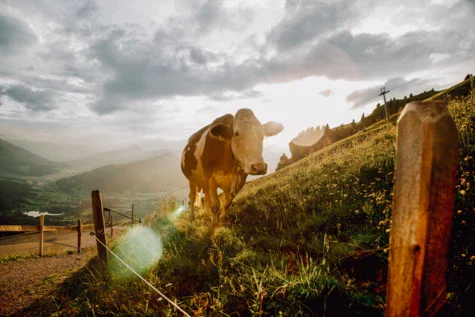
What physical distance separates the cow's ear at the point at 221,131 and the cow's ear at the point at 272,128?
46.3 inches

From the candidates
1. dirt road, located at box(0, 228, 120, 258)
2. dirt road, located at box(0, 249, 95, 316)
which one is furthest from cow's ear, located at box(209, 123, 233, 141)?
dirt road, located at box(0, 228, 120, 258)

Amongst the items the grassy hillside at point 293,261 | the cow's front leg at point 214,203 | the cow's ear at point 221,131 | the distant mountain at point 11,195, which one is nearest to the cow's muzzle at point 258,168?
the cow's ear at point 221,131

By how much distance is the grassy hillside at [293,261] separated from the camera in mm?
2570

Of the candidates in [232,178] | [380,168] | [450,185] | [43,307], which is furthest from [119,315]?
[380,168]

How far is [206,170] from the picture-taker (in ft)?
20.1

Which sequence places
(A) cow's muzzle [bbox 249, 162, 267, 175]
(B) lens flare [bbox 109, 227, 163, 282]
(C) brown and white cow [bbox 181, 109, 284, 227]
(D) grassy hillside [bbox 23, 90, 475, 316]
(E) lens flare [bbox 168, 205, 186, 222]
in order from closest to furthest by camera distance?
(D) grassy hillside [bbox 23, 90, 475, 316]
(A) cow's muzzle [bbox 249, 162, 267, 175]
(B) lens flare [bbox 109, 227, 163, 282]
(C) brown and white cow [bbox 181, 109, 284, 227]
(E) lens flare [bbox 168, 205, 186, 222]

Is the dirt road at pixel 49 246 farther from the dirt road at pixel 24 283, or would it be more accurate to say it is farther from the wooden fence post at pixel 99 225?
the wooden fence post at pixel 99 225

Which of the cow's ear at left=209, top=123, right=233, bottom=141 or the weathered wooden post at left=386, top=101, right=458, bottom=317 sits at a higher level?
the cow's ear at left=209, top=123, right=233, bottom=141

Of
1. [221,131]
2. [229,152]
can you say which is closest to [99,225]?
[229,152]

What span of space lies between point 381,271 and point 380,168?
3242 millimetres

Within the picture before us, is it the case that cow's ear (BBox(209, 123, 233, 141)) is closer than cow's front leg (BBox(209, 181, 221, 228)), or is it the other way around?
cow's ear (BBox(209, 123, 233, 141))

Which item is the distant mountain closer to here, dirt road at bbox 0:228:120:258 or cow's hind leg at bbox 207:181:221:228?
dirt road at bbox 0:228:120:258

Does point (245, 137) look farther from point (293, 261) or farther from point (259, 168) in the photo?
point (293, 261)

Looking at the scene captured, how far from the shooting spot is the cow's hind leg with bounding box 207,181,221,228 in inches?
235
